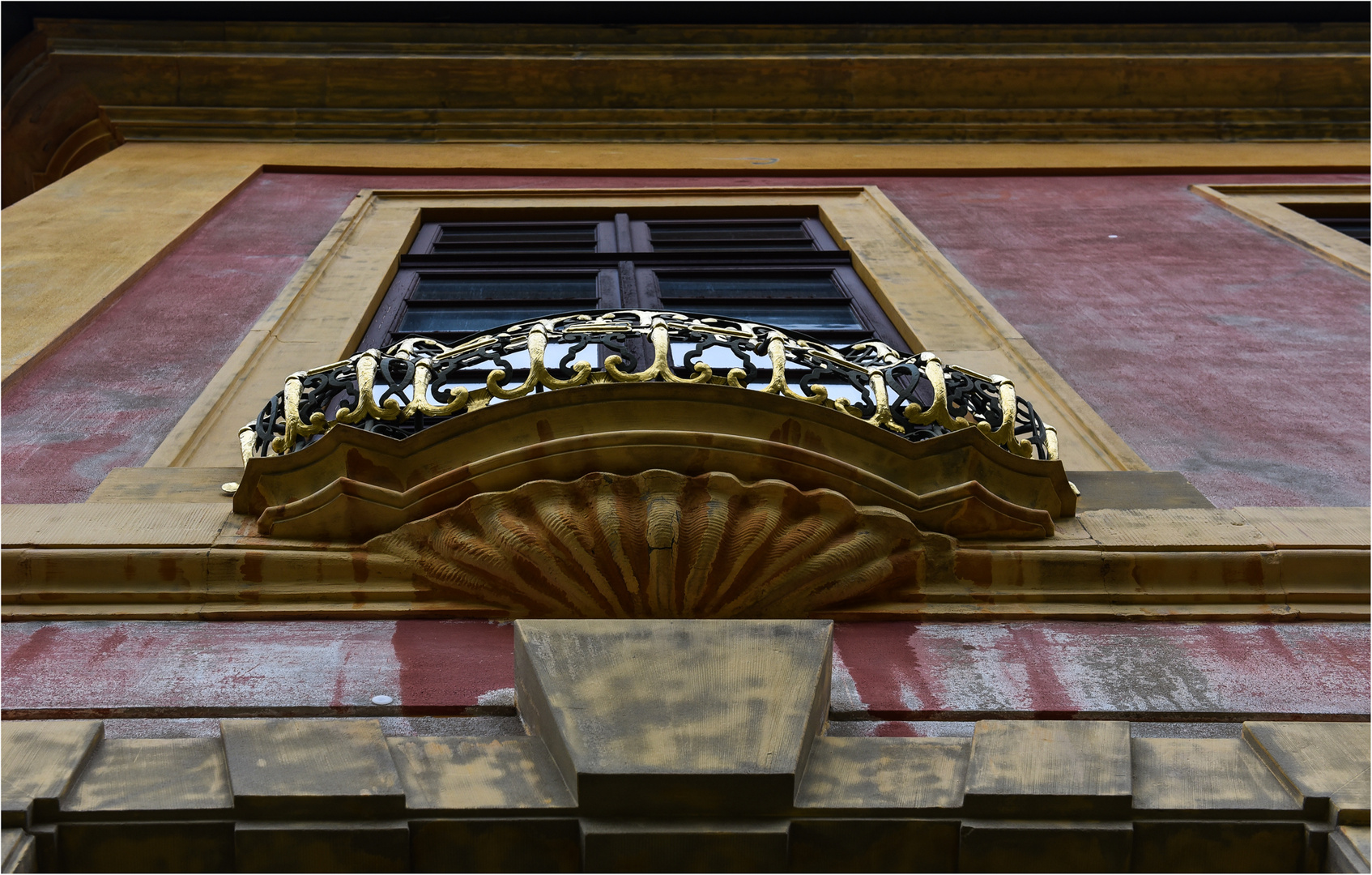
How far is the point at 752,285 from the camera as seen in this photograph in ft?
26.8

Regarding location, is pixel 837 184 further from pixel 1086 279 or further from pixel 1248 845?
pixel 1248 845

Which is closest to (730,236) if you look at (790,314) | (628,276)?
(628,276)

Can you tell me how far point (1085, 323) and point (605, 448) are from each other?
12.1 feet

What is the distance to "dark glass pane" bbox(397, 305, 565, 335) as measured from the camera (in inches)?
286

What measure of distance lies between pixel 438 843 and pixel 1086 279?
5874 millimetres

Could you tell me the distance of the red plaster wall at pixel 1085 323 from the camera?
5.50 metres

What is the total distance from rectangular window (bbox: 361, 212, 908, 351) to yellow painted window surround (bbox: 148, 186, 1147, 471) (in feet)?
0.40

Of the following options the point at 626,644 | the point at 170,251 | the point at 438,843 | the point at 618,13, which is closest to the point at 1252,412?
the point at 626,644

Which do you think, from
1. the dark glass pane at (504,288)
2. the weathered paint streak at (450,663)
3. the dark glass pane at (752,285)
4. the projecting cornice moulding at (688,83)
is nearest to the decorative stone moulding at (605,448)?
the weathered paint streak at (450,663)

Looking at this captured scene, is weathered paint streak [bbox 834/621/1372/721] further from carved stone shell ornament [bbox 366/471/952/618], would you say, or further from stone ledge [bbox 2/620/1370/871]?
stone ledge [bbox 2/620/1370/871]

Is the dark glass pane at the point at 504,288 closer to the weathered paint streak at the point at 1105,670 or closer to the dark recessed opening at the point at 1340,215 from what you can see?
the weathered paint streak at the point at 1105,670

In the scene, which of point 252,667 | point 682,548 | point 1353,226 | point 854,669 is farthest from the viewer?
point 1353,226

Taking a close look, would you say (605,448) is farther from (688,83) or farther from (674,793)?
(688,83)

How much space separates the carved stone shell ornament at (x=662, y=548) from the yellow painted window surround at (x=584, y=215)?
1420mm
